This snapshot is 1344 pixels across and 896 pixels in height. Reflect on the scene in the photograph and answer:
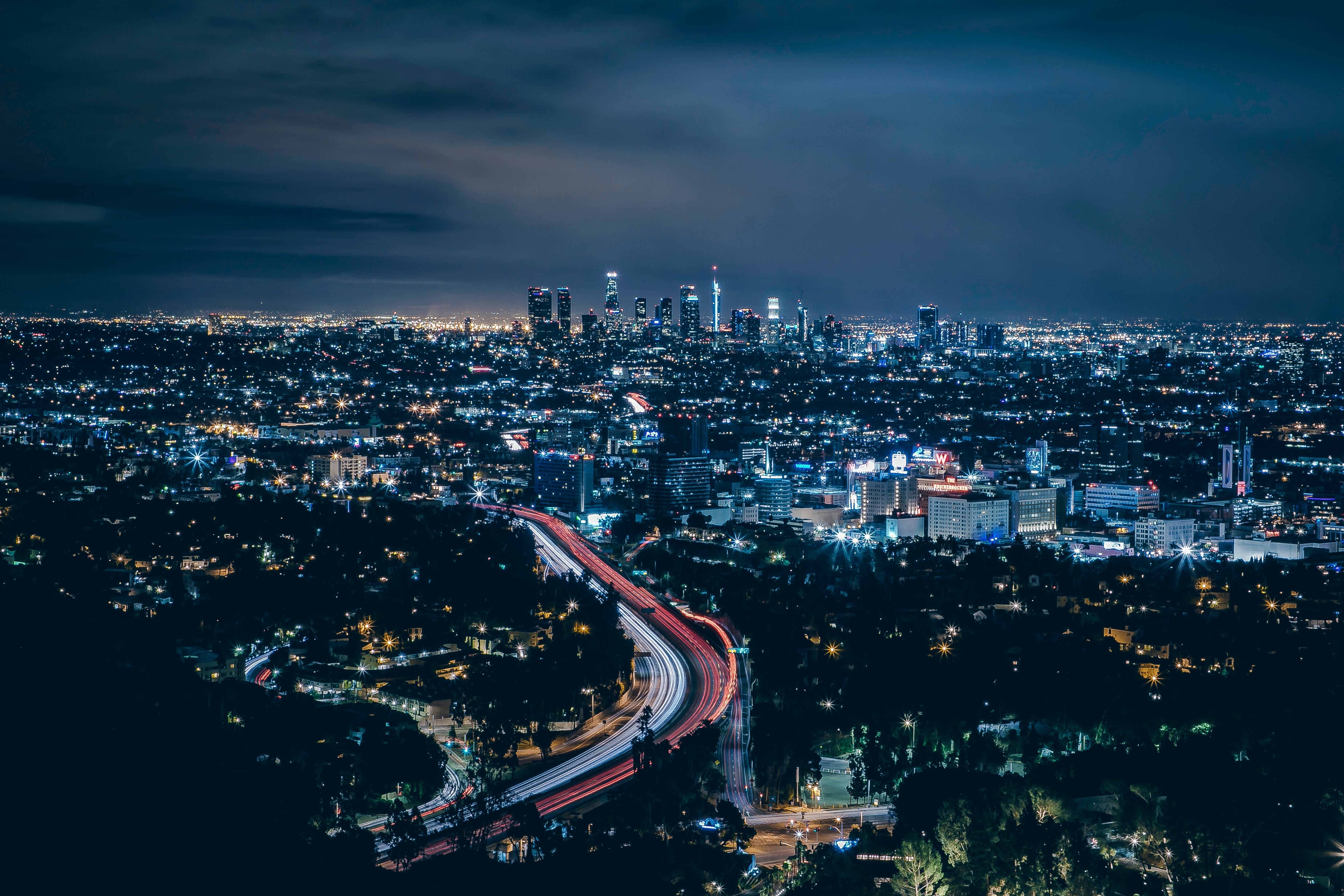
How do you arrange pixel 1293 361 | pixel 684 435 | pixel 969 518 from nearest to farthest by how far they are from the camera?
pixel 969 518 < pixel 684 435 < pixel 1293 361

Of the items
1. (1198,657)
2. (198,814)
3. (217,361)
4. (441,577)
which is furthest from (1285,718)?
(217,361)

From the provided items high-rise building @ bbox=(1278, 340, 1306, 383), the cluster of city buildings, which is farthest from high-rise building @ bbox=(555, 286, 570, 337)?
high-rise building @ bbox=(1278, 340, 1306, 383)

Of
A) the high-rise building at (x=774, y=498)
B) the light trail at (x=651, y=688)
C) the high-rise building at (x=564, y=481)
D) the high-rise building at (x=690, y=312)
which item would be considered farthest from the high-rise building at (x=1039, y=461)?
the high-rise building at (x=690, y=312)

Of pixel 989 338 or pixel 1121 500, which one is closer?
pixel 1121 500

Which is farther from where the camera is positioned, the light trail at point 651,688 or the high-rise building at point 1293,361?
the high-rise building at point 1293,361

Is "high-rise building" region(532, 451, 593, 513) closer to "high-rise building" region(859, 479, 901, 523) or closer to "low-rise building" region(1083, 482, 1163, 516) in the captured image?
"high-rise building" region(859, 479, 901, 523)

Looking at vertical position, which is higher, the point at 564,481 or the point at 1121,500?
the point at 564,481

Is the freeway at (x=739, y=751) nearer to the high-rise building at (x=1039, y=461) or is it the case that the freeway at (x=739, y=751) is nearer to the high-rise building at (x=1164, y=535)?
the high-rise building at (x=1164, y=535)

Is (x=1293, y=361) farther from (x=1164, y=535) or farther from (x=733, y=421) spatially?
(x=1164, y=535)

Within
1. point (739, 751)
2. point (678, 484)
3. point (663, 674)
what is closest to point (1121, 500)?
point (678, 484)
